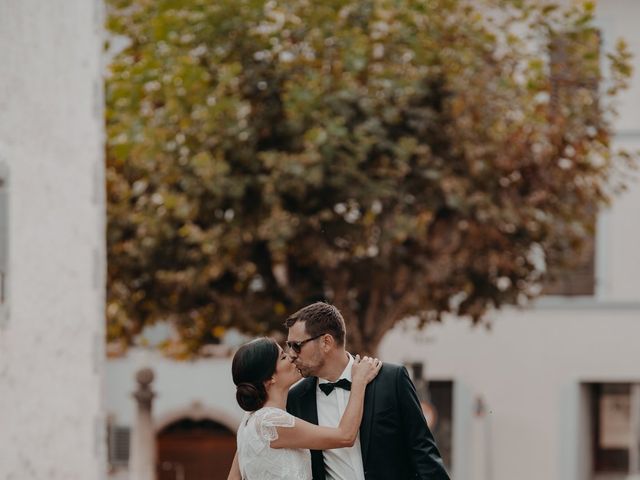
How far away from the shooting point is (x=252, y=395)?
24.1 ft

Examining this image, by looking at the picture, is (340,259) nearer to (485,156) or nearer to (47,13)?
(485,156)

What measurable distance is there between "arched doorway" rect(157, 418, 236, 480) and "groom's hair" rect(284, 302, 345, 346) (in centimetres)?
2734

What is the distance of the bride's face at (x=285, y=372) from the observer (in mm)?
7332

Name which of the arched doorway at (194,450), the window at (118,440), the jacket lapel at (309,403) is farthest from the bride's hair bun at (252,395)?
the window at (118,440)

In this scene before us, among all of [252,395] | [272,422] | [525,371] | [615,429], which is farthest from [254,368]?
[615,429]

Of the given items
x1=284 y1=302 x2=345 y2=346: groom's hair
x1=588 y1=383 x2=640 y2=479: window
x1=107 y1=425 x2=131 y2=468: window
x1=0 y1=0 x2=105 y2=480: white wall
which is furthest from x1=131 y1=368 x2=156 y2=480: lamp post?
x1=284 y1=302 x2=345 y2=346: groom's hair

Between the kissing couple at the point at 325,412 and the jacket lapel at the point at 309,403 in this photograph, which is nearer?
the kissing couple at the point at 325,412

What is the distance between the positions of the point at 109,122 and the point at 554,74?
19.2ft

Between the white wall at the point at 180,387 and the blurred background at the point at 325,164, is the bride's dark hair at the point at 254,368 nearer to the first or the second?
the blurred background at the point at 325,164

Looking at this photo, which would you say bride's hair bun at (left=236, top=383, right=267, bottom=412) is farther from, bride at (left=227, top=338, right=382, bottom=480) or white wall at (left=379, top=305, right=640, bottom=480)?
white wall at (left=379, top=305, right=640, bottom=480)

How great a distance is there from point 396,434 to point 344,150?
1458 centimetres

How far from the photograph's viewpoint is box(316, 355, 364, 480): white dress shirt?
7234mm

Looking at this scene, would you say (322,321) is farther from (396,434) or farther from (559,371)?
(559,371)

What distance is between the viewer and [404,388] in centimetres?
717
